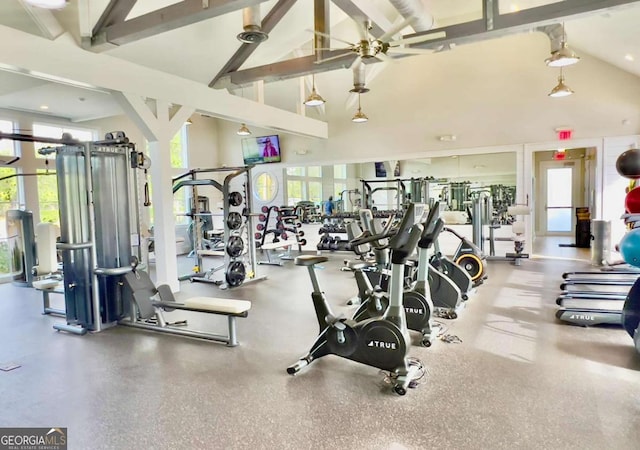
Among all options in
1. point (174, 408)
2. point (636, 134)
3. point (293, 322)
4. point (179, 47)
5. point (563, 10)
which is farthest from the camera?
point (636, 134)

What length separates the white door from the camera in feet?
38.2

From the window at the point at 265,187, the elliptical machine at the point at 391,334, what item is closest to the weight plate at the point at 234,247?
the elliptical machine at the point at 391,334

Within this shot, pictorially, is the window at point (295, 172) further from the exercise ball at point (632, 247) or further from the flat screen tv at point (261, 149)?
the exercise ball at point (632, 247)

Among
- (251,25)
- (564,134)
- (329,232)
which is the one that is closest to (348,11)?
(251,25)

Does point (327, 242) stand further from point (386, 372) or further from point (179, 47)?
point (386, 372)

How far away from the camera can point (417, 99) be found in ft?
30.1

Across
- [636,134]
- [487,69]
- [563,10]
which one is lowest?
[636,134]

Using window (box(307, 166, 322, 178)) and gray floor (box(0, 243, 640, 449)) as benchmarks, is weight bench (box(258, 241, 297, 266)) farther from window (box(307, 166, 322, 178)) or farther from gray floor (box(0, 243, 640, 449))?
gray floor (box(0, 243, 640, 449))

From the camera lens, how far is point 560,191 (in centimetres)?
1170

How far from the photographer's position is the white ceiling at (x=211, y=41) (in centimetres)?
487

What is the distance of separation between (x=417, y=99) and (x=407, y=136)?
856 millimetres

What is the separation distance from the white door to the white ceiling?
16.1 ft

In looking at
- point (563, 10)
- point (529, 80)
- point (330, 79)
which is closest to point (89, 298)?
point (563, 10)

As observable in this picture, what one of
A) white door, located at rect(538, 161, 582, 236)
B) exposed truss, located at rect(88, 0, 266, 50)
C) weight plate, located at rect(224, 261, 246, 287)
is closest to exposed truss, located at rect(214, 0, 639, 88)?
exposed truss, located at rect(88, 0, 266, 50)
